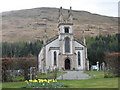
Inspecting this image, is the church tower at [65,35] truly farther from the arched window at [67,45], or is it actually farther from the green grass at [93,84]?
the green grass at [93,84]

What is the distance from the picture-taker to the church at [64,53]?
54656 millimetres

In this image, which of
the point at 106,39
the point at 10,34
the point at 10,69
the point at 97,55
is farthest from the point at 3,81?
the point at 10,34

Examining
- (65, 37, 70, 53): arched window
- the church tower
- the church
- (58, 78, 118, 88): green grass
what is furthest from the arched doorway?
(58, 78, 118, 88): green grass

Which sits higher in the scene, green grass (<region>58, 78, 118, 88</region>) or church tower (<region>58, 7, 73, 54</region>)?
church tower (<region>58, 7, 73, 54</region>)

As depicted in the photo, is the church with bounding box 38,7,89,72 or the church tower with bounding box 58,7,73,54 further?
the church tower with bounding box 58,7,73,54

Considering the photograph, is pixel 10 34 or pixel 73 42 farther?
pixel 10 34

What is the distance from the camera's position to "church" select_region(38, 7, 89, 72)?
54.7 metres

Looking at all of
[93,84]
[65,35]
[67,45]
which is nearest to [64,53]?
[67,45]

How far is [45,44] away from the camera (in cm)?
5550

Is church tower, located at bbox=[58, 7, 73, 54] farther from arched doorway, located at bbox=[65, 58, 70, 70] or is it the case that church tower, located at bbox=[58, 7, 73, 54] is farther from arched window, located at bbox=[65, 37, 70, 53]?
arched doorway, located at bbox=[65, 58, 70, 70]

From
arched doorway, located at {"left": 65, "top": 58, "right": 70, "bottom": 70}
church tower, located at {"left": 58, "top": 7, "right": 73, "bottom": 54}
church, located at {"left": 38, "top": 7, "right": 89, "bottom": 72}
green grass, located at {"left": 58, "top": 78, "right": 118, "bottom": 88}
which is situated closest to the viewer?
green grass, located at {"left": 58, "top": 78, "right": 118, "bottom": 88}

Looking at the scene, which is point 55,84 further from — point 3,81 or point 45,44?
point 45,44

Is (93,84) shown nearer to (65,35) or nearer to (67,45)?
(67,45)

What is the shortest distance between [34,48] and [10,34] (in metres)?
107
